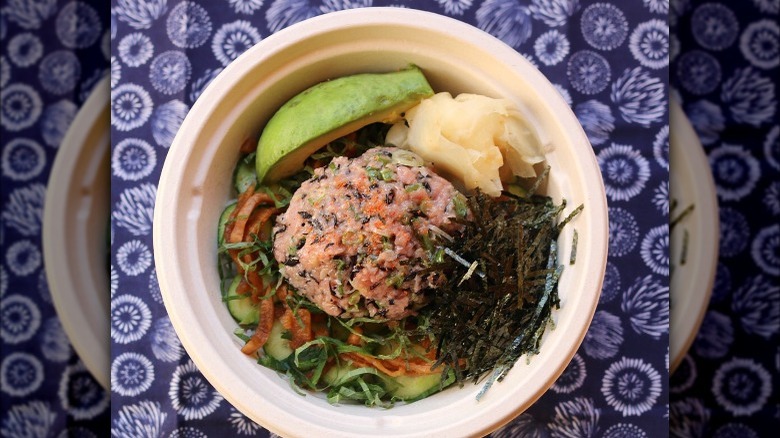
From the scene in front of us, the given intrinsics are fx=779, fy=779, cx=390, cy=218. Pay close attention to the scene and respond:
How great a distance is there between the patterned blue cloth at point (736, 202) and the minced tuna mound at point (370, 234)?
5.59ft

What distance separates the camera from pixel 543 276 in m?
1.79

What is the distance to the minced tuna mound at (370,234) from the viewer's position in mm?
1705

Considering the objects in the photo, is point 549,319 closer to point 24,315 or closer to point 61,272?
point 61,272

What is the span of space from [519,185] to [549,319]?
35 cm

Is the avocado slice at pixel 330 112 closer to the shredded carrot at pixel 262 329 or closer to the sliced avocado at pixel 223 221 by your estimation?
the sliced avocado at pixel 223 221

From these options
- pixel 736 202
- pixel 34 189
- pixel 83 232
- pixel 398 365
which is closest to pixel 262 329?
pixel 398 365

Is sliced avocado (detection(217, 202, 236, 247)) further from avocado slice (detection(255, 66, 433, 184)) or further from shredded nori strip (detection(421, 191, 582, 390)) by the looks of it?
shredded nori strip (detection(421, 191, 582, 390))

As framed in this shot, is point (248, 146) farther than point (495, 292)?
Yes

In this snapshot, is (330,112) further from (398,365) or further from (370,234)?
(398,365)

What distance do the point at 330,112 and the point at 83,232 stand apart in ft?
5.13

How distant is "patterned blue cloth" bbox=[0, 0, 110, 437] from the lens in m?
3.20

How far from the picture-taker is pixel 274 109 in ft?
6.37

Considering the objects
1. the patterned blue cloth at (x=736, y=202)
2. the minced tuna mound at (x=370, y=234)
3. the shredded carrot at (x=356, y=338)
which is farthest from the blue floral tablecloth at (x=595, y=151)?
the patterned blue cloth at (x=736, y=202)

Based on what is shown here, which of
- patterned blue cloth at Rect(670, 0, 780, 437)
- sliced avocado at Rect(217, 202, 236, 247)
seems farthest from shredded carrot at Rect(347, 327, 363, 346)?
patterned blue cloth at Rect(670, 0, 780, 437)
